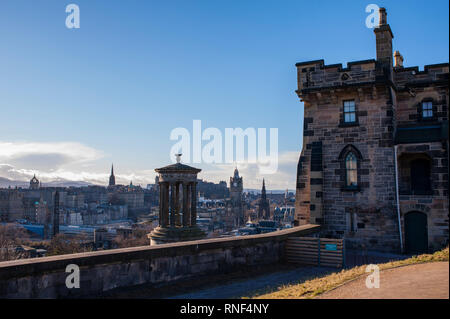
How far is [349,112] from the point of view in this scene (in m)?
17.1

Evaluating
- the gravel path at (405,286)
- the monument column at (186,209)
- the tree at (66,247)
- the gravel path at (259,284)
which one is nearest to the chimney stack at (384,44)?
the gravel path at (259,284)

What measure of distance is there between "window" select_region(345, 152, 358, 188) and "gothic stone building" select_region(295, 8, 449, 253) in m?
0.04

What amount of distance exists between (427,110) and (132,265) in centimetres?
1435

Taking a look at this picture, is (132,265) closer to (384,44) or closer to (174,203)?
(384,44)

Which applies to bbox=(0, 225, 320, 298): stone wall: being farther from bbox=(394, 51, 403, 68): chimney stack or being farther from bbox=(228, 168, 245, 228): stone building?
bbox=(228, 168, 245, 228): stone building

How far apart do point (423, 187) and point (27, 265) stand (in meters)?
14.9

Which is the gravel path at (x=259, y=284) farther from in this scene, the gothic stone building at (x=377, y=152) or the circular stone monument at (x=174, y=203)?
the circular stone monument at (x=174, y=203)

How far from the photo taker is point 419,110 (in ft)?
57.3

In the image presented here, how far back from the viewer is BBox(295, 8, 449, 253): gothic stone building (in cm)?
1570
